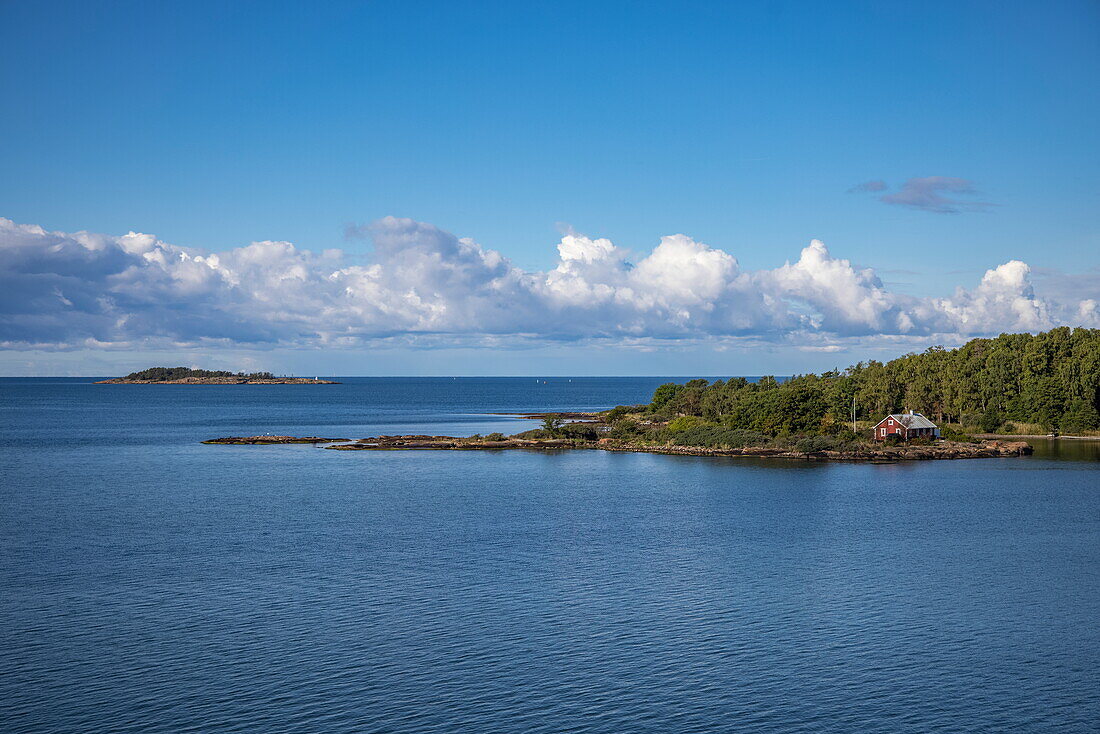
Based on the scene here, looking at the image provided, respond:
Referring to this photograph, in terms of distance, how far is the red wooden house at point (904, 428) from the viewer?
106812mm

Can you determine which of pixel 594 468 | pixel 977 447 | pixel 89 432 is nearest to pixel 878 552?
pixel 594 468

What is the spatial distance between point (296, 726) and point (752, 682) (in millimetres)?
14201

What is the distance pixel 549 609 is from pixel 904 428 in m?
80.9

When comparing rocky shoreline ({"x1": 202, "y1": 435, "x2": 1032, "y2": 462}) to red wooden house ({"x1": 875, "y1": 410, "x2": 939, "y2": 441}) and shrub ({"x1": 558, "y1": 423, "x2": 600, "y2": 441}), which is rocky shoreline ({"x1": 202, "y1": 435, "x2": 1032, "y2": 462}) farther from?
red wooden house ({"x1": 875, "y1": 410, "x2": 939, "y2": 441})

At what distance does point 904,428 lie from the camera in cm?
10669

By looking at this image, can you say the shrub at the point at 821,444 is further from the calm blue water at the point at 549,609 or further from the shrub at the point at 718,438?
the calm blue water at the point at 549,609

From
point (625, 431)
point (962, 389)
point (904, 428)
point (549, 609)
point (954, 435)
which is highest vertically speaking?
point (962, 389)

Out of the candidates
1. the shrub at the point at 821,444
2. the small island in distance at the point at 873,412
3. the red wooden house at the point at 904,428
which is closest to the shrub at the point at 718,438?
A: the small island in distance at the point at 873,412

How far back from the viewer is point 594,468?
9038cm

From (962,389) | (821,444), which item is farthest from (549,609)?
(962,389)

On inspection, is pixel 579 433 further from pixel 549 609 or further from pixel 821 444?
pixel 549 609

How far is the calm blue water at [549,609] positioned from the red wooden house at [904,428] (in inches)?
1290

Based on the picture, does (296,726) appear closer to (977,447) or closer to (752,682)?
(752,682)

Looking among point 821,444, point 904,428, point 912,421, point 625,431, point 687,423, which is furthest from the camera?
point 625,431
